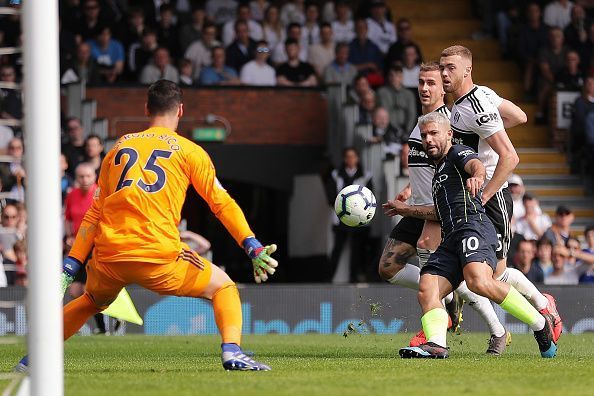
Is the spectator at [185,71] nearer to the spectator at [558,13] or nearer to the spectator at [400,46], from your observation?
the spectator at [400,46]

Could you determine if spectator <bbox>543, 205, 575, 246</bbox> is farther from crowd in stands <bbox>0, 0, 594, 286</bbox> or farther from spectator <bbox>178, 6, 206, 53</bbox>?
spectator <bbox>178, 6, 206, 53</bbox>

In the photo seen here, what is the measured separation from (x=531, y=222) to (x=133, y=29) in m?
7.17

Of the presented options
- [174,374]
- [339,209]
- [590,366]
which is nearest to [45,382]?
[174,374]

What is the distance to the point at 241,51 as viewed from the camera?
21.9 meters

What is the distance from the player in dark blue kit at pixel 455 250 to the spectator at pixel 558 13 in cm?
1509

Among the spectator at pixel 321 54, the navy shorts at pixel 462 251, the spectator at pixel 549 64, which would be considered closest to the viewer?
the navy shorts at pixel 462 251

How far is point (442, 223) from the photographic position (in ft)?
33.5

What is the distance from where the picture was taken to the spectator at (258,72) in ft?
71.1

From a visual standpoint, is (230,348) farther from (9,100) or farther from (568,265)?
(568,265)

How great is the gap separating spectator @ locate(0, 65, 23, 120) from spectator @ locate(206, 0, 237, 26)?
458 cm

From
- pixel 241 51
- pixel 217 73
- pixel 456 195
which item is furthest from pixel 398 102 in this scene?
pixel 456 195

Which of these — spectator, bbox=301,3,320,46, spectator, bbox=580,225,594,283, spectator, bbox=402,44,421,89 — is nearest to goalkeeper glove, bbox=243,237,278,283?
spectator, bbox=580,225,594,283

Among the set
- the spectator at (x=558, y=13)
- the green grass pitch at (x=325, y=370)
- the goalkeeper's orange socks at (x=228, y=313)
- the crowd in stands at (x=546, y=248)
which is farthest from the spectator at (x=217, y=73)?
the goalkeeper's orange socks at (x=228, y=313)

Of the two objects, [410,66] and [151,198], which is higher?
[410,66]
